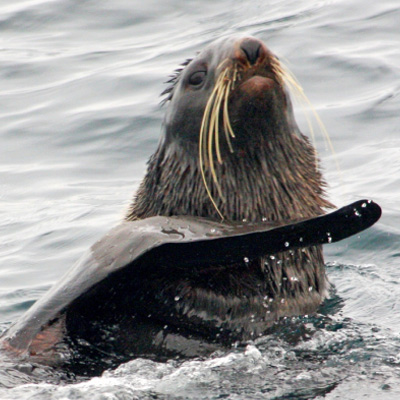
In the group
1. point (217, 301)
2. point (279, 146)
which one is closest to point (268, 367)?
point (217, 301)

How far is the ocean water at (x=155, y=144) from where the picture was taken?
14.6 ft

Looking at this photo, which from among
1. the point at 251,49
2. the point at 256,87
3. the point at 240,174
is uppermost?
the point at 251,49

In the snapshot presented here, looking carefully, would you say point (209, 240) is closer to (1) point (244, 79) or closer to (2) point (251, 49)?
(1) point (244, 79)

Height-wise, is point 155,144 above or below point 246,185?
below

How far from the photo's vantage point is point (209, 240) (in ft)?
13.9

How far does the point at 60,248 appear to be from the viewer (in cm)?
796

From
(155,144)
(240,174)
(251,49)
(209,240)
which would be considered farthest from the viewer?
(155,144)

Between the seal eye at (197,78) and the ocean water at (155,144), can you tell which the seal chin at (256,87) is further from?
the ocean water at (155,144)

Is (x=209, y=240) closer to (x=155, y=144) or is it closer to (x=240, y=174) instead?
(x=240, y=174)

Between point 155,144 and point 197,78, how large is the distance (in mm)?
5059

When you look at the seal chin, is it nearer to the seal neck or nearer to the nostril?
the nostril

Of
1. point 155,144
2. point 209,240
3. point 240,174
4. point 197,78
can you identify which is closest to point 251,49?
point 197,78

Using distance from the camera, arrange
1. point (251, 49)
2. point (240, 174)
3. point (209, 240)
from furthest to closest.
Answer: point (240, 174), point (251, 49), point (209, 240)

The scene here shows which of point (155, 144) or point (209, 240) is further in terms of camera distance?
point (155, 144)
